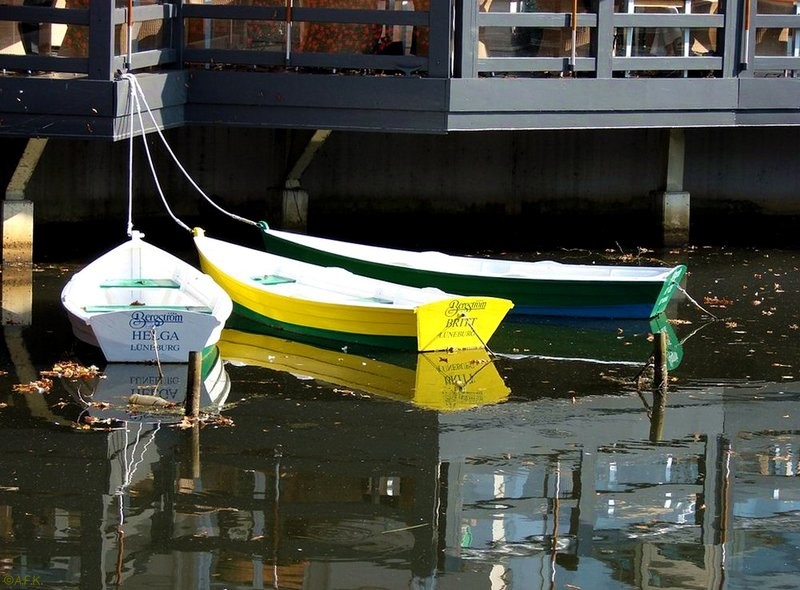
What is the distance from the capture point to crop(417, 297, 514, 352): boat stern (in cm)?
1337

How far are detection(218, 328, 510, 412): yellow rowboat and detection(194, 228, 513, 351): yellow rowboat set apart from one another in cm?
23

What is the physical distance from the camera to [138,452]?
10422 millimetres

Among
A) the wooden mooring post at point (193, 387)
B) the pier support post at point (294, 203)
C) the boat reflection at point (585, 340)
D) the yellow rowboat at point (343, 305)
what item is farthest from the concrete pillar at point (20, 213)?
the wooden mooring post at point (193, 387)

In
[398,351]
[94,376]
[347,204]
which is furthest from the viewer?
[347,204]

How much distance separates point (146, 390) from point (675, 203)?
9.21 metres

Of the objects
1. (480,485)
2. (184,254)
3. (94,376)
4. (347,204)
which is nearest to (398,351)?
(94,376)

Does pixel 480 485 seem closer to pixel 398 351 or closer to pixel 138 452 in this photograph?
pixel 138 452

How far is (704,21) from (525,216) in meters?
Answer: 4.38

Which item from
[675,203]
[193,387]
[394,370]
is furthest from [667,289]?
[193,387]

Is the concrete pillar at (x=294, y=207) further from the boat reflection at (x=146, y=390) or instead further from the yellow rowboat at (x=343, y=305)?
the boat reflection at (x=146, y=390)

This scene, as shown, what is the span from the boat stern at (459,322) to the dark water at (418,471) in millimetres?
206

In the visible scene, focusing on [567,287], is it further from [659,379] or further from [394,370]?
[659,379]

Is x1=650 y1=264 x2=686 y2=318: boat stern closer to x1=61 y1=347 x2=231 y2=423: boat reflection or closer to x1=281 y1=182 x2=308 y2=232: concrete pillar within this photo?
x1=61 y1=347 x2=231 y2=423: boat reflection

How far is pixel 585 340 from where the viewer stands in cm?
1447
